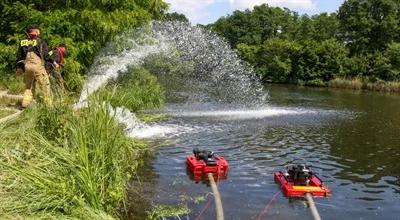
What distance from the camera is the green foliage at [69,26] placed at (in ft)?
59.4

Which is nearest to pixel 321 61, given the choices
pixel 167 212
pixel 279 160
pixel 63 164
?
pixel 279 160

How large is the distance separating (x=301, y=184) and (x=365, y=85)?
1847 inches

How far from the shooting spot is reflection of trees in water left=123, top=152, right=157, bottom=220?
895 centimetres

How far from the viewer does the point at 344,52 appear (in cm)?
6262

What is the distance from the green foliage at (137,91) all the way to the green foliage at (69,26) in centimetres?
153

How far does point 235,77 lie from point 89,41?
63.4 feet

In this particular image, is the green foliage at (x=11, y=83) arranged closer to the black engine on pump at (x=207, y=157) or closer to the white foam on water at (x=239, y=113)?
the black engine on pump at (x=207, y=157)

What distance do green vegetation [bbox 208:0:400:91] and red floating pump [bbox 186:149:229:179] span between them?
43.6m

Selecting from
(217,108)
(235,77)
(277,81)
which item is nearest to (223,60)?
(235,77)

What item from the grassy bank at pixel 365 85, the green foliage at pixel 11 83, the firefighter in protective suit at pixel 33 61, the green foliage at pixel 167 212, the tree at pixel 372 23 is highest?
the tree at pixel 372 23

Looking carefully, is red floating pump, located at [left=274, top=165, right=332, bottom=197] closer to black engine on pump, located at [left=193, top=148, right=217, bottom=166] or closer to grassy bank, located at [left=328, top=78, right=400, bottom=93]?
black engine on pump, located at [left=193, top=148, right=217, bottom=166]

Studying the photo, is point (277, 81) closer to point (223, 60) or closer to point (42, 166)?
point (223, 60)

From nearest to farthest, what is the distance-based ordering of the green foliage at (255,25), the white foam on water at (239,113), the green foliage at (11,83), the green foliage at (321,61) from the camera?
1. the green foliage at (11,83)
2. the white foam on water at (239,113)
3. the green foliage at (321,61)
4. the green foliage at (255,25)

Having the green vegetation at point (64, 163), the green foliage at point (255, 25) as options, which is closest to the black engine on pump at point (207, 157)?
the green vegetation at point (64, 163)
